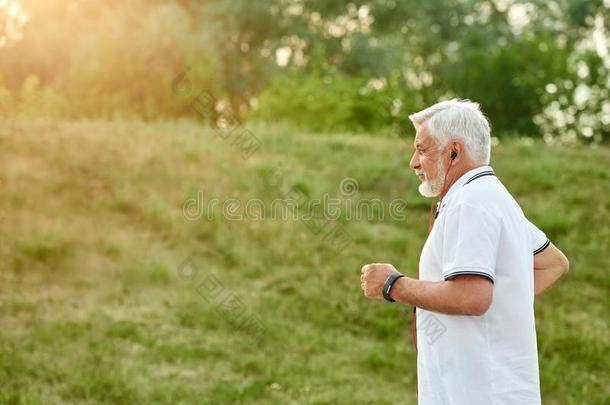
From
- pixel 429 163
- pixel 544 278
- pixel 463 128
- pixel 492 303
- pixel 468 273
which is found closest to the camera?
pixel 468 273

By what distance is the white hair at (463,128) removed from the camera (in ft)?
10.3

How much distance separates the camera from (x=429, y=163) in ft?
10.6

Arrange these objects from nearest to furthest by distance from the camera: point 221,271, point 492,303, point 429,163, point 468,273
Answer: point 468,273
point 492,303
point 429,163
point 221,271

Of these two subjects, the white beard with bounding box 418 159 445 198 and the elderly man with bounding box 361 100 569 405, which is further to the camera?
the white beard with bounding box 418 159 445 198

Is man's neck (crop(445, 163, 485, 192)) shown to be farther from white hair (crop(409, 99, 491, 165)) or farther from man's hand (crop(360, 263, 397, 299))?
man's hand (crop(360, 263, 397, 299))

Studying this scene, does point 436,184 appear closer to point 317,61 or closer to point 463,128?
point 463,128

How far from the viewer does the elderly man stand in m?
2.90

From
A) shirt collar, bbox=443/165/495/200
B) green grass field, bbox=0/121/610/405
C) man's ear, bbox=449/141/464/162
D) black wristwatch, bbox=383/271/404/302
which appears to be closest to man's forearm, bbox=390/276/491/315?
black wristwatch, bbox=383/271/404/302

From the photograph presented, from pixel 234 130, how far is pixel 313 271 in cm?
684

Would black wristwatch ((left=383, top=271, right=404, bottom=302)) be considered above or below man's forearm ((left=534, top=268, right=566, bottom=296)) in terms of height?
below

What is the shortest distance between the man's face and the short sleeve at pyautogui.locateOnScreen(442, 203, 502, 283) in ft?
0.98

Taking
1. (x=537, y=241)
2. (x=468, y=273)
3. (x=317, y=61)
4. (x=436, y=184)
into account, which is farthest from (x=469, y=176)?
(x=317, y=61)

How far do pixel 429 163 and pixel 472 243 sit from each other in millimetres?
499

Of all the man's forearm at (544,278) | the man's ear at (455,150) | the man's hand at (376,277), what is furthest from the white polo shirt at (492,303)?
the man's forearm at (544,278)
